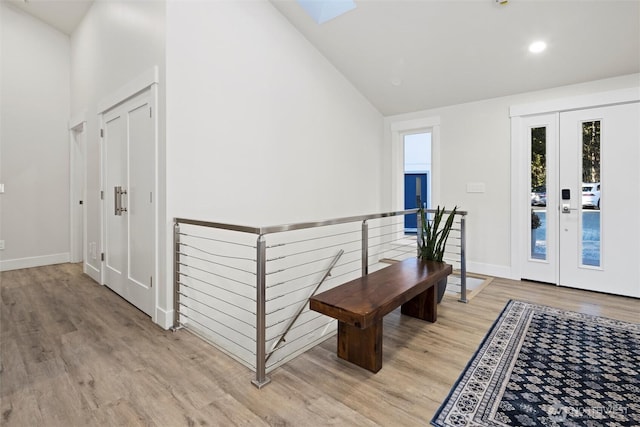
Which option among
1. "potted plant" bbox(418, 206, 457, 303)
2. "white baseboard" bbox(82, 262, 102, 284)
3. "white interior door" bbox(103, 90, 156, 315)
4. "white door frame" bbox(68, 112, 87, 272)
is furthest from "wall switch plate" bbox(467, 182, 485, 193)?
"white door frame" bbox(68, 112, 87, 272)

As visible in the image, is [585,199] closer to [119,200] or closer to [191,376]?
[191,376]

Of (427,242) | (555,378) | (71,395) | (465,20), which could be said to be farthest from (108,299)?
Result: (465,20)

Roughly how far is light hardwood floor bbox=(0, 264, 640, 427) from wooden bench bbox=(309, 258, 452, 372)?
0.10 meters

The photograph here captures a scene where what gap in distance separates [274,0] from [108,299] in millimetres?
3524

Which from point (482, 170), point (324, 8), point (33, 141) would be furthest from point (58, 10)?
point (482, 170)

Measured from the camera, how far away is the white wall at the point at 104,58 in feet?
8.78

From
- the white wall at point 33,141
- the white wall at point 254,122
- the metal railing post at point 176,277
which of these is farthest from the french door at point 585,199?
the white wall at point 33,141

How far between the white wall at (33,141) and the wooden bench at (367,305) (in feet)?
15.8

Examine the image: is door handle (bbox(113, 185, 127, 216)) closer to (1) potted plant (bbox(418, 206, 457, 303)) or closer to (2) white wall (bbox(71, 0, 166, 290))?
(2) white wall (bbox(71, 0, 166, 290))

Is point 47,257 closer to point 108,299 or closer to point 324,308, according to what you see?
point 108,299

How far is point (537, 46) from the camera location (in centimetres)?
317

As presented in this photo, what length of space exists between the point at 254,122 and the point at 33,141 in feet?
12.0

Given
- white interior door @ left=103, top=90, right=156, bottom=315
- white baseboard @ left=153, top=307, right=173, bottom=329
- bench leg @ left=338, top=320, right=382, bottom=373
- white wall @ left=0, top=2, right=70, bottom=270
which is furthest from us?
white wall @ left=0, top=2, right=70, bottom=270

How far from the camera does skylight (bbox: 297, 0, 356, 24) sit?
329 cm
